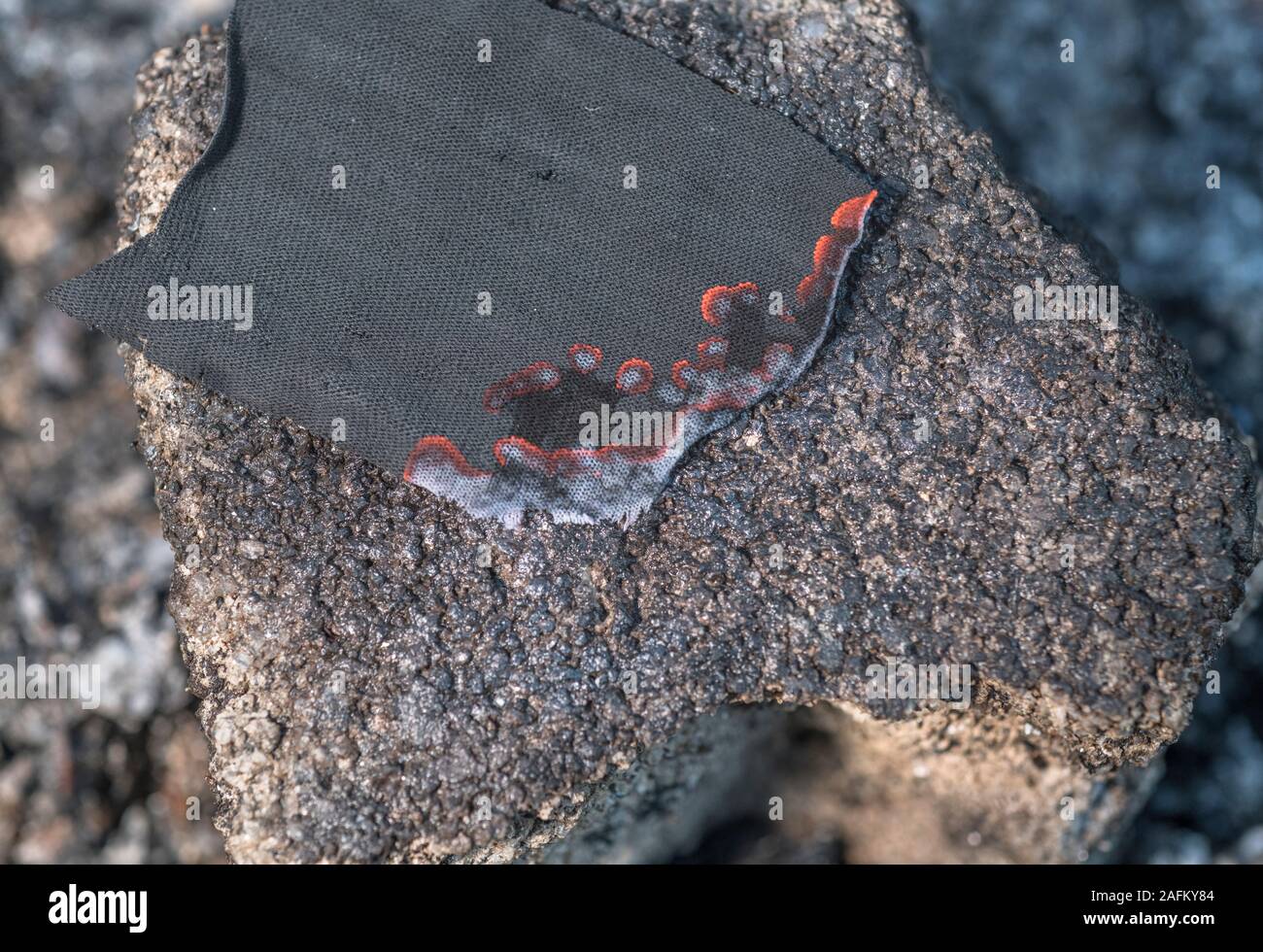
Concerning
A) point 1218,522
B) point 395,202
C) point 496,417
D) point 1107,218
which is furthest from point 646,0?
point 1107,218

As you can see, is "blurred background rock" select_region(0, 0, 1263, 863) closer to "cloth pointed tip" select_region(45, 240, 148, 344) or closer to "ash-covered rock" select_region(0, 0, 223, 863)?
"ash-covered rock" select_region(0, 0, 223, 863)

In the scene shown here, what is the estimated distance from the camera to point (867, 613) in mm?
2072

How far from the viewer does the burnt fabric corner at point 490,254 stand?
214cm

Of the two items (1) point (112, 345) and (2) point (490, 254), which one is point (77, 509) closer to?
(1) point (112, 345)

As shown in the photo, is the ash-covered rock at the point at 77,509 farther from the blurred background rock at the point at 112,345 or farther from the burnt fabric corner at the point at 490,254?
the burnt fabric corner at the point at 490,254

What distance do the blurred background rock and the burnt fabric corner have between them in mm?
1174

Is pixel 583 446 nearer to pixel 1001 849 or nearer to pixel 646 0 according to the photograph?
pixel 646 0

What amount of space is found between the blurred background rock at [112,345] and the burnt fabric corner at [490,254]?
3.85 feet

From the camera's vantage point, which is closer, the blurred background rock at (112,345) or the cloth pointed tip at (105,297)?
the cloth pointed tip at (105,297)

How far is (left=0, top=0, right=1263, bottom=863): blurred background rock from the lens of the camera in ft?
10.2

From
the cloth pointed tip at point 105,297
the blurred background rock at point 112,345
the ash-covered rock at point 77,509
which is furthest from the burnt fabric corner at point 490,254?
the blurred background rock at point 112,345

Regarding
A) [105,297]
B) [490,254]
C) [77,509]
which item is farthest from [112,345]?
[490,254]

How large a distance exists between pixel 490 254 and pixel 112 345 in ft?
6.63

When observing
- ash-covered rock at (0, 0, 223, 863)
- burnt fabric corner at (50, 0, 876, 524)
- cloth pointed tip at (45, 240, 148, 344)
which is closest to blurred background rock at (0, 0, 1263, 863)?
ash-covered rock at (0, 0, 223, 863)
